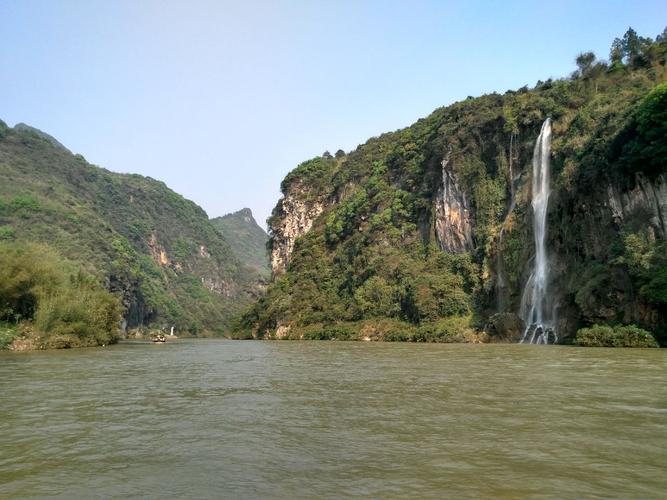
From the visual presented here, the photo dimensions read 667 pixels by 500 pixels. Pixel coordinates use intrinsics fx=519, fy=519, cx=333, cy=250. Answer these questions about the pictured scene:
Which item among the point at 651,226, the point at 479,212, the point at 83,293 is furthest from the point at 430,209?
the point at 83,293

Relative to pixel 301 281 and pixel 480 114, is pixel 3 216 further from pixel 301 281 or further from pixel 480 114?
pixel 480 114

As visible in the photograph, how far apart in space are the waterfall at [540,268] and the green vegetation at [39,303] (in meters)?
36.4

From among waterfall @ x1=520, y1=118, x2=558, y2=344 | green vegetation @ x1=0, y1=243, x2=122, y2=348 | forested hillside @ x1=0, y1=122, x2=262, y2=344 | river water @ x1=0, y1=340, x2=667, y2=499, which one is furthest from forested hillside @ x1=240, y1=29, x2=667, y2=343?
green vegetation @ x1=0, y1=243, x2=122, y2=348

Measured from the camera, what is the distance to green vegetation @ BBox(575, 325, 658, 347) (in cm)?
3328

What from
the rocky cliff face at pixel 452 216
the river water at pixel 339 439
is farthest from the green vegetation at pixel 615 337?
the rocky cliff face at pixel 452 216

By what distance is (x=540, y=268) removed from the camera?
47.9 m

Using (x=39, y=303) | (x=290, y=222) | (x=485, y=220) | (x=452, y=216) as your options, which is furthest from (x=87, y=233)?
(x=485, y=220)

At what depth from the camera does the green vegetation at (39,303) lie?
36.9m

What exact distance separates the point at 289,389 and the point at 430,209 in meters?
64.5

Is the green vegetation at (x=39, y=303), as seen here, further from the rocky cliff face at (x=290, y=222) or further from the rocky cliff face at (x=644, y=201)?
→ the rocky cliff face at (x=290, y=222)

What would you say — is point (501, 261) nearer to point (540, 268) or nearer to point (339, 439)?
point (540, 268)

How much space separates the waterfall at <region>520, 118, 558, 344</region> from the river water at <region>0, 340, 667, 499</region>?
28.9m

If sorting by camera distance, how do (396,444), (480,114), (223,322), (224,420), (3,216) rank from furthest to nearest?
(223,322) < (3,216) < (480,114) < (224,420) < (396,444)

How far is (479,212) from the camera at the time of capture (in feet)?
220
